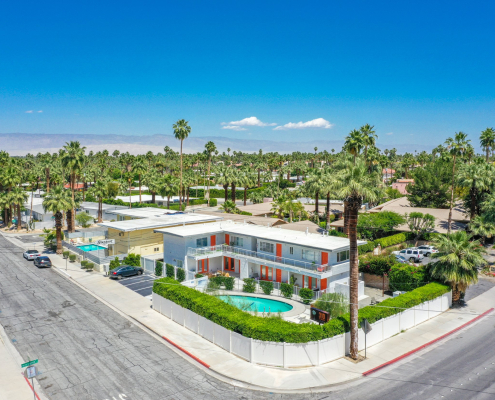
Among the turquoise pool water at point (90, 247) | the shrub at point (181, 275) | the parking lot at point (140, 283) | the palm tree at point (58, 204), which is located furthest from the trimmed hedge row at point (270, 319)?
the palm tree at point (58, 204)

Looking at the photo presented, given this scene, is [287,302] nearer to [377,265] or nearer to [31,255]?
[377,265]

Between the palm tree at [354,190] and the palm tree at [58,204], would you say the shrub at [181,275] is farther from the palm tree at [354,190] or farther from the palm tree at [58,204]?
the palm tree at [58,204]

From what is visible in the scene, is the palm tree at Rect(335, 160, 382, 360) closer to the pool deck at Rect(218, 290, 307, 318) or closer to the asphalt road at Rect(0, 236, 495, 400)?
the asphalt road at Rect(0, 236, 495, 400)

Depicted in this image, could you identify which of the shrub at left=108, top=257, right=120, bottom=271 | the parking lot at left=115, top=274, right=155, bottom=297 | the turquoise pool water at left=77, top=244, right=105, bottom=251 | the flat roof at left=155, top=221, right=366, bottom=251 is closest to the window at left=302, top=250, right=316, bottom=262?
the flat roof at left=155, top=221, right=366, bottom=251

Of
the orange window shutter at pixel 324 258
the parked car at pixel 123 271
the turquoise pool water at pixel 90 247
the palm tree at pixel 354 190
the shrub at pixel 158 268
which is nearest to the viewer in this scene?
the palm tree at pixel 354 190

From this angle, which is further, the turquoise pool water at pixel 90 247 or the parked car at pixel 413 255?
the turquoise pool water at pixel 90 247

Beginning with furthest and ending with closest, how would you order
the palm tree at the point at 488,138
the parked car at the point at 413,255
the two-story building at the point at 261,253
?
the palm tree at the point at 488,138, the parked car at the point at 413,255, the two-story building at the point at 261,253

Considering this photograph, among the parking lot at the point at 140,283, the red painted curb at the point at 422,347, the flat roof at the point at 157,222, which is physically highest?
the flat roof at the point at 157,222
